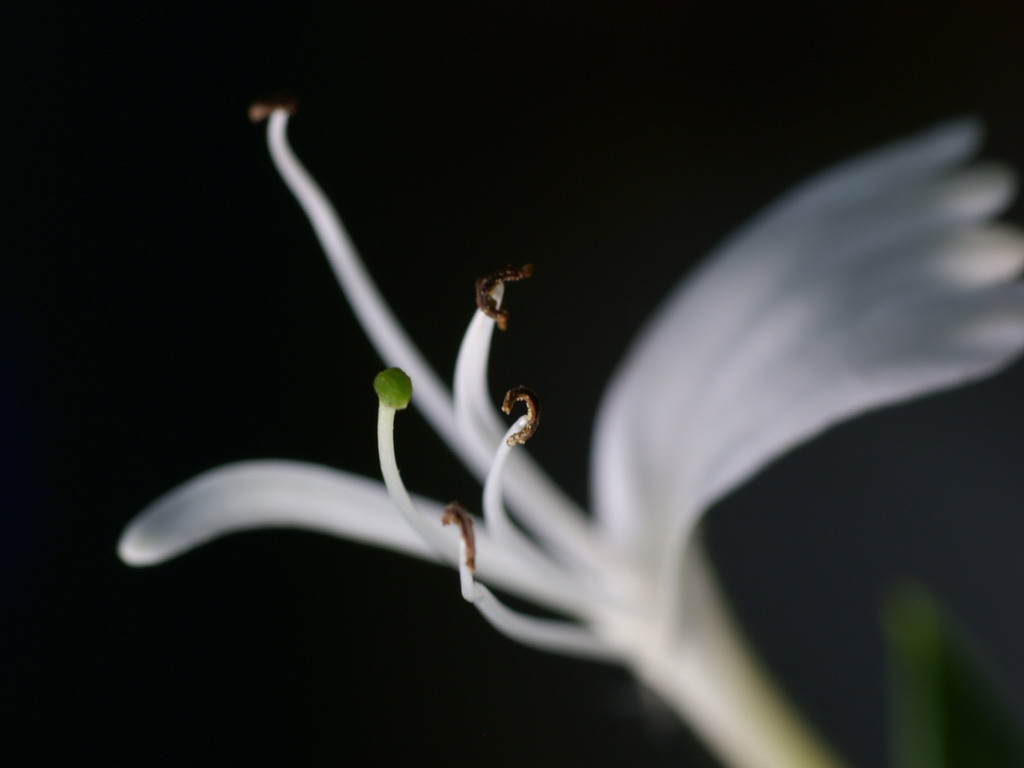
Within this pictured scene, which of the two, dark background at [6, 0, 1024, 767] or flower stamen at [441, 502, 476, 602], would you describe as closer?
flower stamen at [441, 502, 476, 602]

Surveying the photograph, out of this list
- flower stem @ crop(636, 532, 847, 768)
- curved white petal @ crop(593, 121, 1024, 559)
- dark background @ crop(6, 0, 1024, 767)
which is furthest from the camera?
dark background @ crop(6, 0, 1024, 767)

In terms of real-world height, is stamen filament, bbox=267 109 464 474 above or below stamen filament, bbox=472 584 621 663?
above

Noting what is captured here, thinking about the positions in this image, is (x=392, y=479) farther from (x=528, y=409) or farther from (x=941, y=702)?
(x=941, y=702)

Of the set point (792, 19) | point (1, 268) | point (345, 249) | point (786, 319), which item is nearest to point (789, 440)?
point (786, 319)

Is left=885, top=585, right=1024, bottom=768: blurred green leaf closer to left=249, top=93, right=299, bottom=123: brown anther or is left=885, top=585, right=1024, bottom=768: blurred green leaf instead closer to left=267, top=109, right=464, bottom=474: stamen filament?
left=267, top=109, right=464, bottom=474: stamen filament

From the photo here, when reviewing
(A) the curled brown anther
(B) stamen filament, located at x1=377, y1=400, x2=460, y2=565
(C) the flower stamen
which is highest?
(A) the curled brown anther

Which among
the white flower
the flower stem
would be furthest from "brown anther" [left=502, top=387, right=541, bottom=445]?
the flower stem

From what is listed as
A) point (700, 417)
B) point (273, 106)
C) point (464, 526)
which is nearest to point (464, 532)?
point (464, 526)
